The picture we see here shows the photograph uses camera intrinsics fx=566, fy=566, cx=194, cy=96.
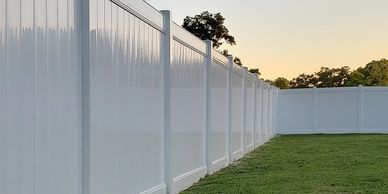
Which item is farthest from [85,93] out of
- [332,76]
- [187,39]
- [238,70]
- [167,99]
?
[332,76]

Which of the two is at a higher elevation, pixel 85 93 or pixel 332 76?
pixel 332 76

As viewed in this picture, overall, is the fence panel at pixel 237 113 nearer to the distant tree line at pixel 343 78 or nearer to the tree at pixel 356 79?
the distant tree line at pixel 343 78

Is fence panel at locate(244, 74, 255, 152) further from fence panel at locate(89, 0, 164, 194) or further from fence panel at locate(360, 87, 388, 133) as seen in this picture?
fence panel at locate(360, 87, 388, 133)

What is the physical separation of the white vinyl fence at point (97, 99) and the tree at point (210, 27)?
30.0m

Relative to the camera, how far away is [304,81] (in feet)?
205

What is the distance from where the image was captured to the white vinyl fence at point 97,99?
133 inches

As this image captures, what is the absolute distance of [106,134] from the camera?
4.87m

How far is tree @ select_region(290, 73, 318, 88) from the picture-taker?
6191 cm

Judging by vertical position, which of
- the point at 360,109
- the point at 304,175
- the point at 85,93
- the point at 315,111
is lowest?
the point at 304,175

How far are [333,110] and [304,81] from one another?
35960 millimetres

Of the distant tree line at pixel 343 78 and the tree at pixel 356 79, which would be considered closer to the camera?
the distant tree line at pixel 343 78

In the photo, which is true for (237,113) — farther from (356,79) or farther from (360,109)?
(356,79)

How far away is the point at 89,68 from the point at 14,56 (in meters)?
1.15

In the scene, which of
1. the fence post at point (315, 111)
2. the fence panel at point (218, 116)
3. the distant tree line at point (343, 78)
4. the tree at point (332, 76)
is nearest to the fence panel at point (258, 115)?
the fence panel at point (218, 116)
